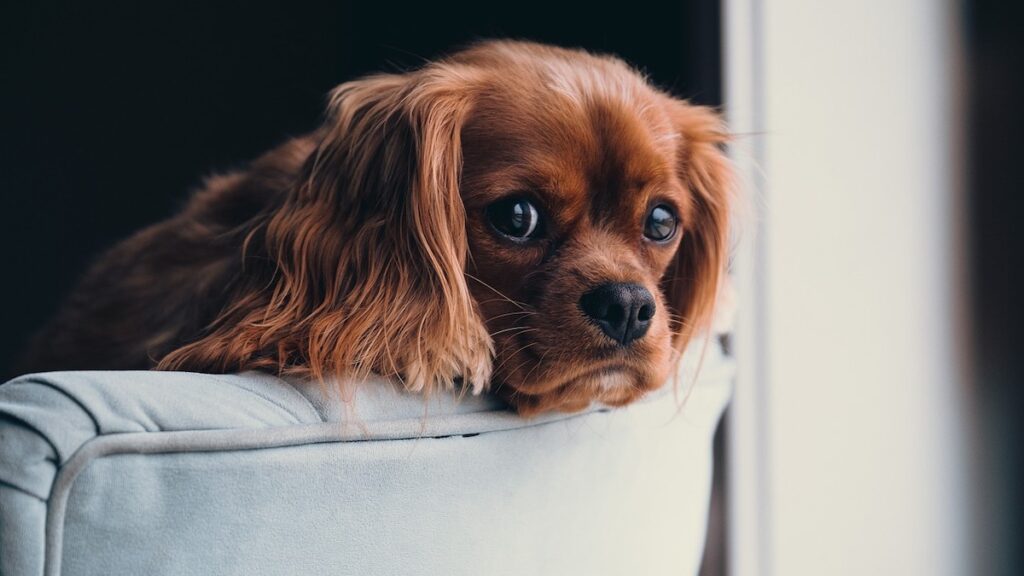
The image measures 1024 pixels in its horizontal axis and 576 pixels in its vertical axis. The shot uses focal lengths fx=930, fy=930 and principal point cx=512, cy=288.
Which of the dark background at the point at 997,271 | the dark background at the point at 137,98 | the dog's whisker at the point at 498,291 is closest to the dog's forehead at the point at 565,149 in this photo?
the dog's whisker at the point at 498,291

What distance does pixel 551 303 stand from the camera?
122 centimetres

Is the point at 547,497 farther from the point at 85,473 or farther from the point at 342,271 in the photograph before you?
the point at 85,473

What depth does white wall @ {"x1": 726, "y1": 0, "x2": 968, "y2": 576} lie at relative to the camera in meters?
2.13

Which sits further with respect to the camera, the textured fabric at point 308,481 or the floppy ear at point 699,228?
the floppy ear at point 699,228

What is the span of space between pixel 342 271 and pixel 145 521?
510 millimetres

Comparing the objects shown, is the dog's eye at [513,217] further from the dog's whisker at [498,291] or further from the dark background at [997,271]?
the dark background at [997,271]

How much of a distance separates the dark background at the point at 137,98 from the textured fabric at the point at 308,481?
92.4 inches

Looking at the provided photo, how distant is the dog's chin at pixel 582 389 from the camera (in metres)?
1.16

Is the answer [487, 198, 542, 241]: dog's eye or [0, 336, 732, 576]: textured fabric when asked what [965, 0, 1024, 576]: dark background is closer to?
[0, 336, 732, 576]: textured fabric

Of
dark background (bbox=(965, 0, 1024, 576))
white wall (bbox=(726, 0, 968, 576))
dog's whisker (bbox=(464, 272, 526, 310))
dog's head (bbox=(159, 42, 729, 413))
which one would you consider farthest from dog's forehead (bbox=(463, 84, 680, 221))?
dark background (bbox=(965, 0, 1024, 576))

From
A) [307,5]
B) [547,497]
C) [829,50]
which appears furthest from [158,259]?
[307,5]

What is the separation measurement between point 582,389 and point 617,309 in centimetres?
11

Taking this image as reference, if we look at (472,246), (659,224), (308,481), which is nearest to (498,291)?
(472,246)

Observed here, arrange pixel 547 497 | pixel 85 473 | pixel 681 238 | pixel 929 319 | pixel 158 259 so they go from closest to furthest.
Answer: pixel 85 473, pixel 547 497, pixel 681 238, pixel 158 259, pixel 929 319
